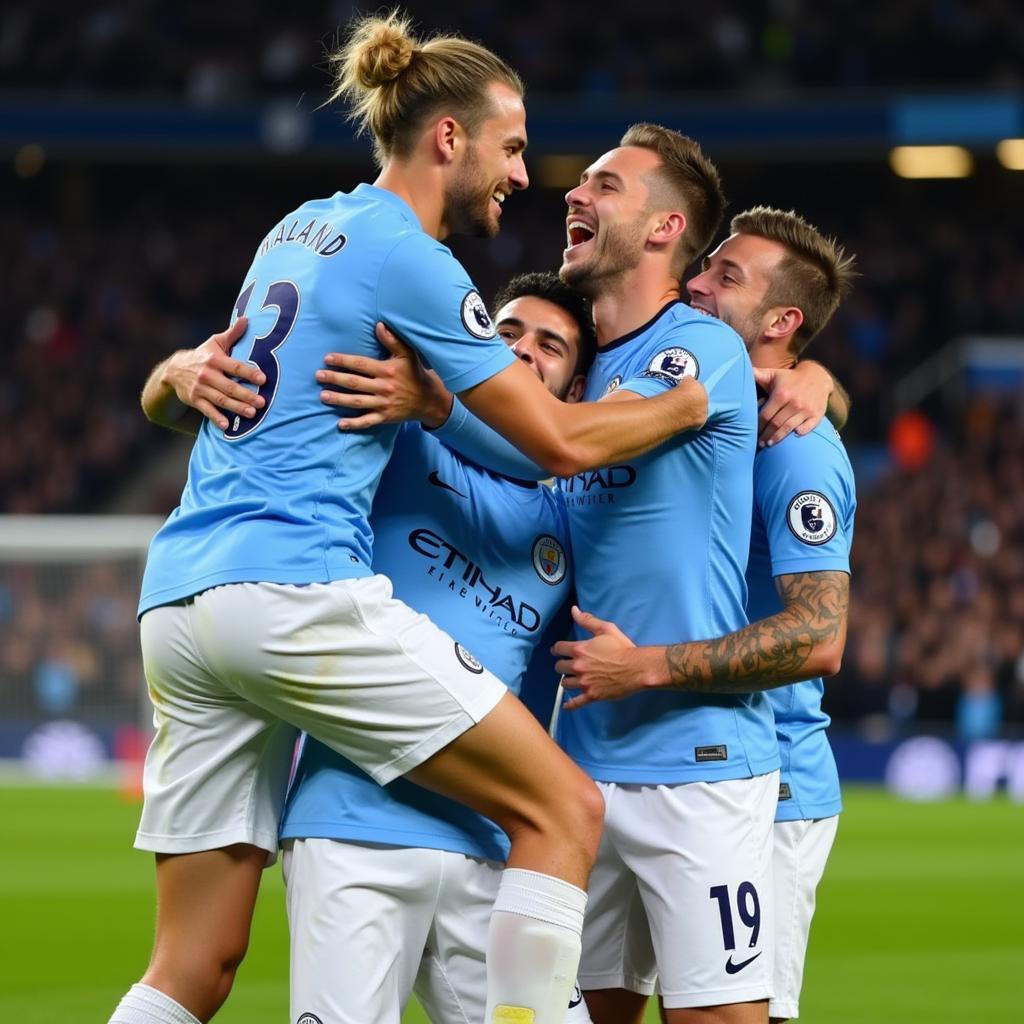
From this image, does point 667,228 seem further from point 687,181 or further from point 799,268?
point 799,268

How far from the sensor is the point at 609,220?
419 centimetres

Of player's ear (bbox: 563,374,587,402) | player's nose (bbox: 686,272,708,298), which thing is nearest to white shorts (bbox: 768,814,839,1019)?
player's ear (bbox: 563,374,587,402)

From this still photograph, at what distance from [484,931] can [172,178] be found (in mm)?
25585

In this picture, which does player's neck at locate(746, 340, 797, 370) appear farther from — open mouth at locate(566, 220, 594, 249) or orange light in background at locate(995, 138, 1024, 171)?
orange light in background at locate(995, 138, 1024, 171)

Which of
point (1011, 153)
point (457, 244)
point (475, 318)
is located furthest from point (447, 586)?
point (1011, 153)

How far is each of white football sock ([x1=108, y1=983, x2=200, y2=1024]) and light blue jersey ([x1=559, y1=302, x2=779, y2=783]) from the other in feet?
3.46

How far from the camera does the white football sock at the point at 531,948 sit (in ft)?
11.6

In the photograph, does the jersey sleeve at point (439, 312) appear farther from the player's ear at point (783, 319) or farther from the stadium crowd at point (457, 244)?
the stadium crowd at point (457, 244)

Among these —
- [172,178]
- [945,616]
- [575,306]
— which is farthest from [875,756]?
[172,178]

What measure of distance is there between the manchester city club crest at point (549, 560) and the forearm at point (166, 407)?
0.85 m

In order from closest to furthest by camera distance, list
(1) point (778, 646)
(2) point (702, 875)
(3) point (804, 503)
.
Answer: (2) point (702, 875), (1) point (778, 646), (3) point (804, 503)

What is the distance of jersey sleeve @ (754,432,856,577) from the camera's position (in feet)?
13.4

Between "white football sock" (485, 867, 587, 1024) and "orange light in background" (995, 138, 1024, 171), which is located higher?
"orange light in background" (995, 138, 1024, 171)

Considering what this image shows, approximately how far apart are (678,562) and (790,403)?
59 centimetres
